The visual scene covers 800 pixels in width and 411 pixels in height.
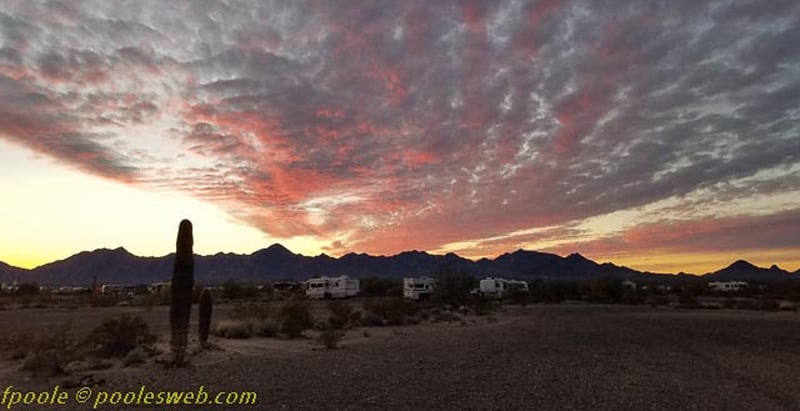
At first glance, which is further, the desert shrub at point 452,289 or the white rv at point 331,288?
the white rv at point 331,288

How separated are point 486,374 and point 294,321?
1322cm

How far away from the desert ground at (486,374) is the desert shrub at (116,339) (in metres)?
2.16

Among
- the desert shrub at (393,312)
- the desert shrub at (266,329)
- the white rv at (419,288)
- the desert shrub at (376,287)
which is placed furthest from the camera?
the desert shrub at (376,287)

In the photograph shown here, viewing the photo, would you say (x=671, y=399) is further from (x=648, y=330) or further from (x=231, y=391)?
(x=648, y=330)

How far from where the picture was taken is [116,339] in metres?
17.8

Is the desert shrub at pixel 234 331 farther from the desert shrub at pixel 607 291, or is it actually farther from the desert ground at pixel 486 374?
the desert shrub at pixel 607 291

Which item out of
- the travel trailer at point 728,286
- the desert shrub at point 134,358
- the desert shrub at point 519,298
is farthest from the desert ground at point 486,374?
the travel trailer at point 728,286

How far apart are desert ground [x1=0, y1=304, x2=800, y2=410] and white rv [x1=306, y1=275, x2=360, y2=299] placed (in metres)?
47.0

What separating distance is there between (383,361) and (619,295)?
203 ft

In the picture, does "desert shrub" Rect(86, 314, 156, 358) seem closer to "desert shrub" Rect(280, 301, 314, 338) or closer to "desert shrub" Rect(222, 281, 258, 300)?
"desert shrub" Rect(280, 301, 314, 338)

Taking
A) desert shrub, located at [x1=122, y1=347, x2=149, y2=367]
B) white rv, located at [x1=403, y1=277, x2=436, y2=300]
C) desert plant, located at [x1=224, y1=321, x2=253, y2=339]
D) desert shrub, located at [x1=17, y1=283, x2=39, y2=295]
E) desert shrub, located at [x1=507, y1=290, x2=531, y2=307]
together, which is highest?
desert shrub, located at [x1=17, y1=283, x2=39, y2=295]

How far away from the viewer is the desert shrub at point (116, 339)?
1748 centimetres

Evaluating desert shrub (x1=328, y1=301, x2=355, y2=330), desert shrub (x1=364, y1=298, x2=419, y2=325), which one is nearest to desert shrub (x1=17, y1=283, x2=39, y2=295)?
desert shrub (x1=364, y1=298, x2=419, y2=325)

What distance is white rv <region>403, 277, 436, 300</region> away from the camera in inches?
2411
